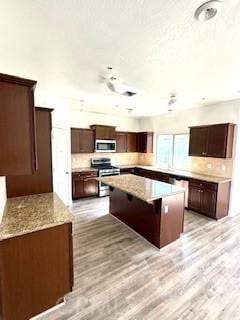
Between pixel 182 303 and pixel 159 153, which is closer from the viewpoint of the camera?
pixel 182 303

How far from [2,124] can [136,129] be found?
620 centimetres

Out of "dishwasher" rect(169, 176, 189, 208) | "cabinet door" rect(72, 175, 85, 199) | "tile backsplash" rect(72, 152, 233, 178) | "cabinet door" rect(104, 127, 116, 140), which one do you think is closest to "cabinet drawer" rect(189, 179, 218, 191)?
"dishwasher" rect(169, 176, 189, 208)

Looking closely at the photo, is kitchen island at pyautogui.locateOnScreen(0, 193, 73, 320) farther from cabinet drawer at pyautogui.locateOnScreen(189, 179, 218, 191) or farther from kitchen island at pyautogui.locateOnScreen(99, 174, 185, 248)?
cabinet drawer at pyautogui.locateOnScreen(189, 179, 218, 191)

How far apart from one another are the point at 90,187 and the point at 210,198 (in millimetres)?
3374

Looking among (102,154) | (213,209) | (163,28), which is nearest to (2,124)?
(163,28)

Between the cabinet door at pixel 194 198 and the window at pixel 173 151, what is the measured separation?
Result: 46.4 inches

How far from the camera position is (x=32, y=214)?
194 cm

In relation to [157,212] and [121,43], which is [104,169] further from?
[121,43]

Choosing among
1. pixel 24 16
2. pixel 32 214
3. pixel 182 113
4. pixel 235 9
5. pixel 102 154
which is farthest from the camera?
pixel 102 154

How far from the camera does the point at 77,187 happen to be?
529 centimetres

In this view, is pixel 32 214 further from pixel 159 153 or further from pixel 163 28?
pixel 159 153

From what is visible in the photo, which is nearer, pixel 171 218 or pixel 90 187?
pixel 171 218

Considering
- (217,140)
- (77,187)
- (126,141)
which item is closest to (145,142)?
(126,141)

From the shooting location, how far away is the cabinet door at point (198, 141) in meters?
4.60
